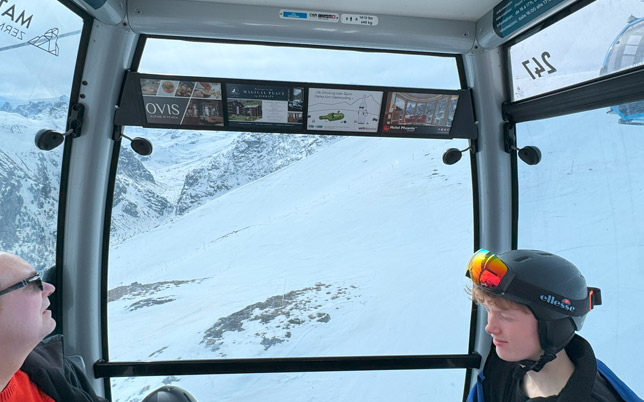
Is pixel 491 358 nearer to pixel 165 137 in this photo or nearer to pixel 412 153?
pixel 412 153

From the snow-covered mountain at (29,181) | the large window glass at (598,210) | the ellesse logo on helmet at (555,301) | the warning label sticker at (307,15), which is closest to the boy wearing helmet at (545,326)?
the ellesse logo on helmet at (555,301)

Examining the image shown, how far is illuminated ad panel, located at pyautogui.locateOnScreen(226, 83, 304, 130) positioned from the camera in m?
2.70

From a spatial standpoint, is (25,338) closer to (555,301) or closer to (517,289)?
(517,289)

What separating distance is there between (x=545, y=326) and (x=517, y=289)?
0.16m

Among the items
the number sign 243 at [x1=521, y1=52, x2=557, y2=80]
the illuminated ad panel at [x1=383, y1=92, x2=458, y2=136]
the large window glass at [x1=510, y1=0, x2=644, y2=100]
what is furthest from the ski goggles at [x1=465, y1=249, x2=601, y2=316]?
the number sign 243 at [x1=521, y1=52, x2=557, y2=80]

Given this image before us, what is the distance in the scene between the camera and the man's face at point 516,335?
55.2 inches

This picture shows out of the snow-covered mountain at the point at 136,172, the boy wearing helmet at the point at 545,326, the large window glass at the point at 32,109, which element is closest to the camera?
the boy wearing helmet at the point at 545,326

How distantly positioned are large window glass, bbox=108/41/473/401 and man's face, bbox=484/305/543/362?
1.79 m

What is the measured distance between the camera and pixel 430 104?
284 cm

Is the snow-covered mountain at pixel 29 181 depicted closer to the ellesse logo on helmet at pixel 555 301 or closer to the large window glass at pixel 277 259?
the large window glass at pixel 277 259

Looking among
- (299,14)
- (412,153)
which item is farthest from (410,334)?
(299,14)

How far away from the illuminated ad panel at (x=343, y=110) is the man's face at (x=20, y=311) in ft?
6.40

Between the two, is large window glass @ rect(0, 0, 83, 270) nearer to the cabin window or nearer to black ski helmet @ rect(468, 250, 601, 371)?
the cabin window

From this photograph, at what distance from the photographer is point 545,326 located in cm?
139
